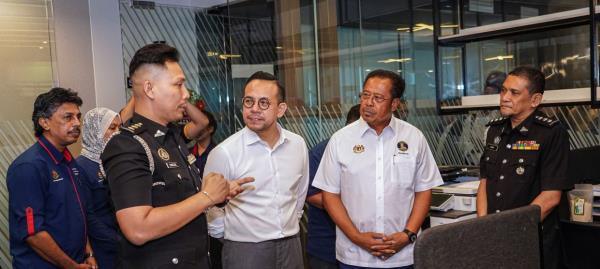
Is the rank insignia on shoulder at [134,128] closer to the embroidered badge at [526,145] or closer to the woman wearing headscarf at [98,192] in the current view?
the woman wearing headscarf at [98,192]

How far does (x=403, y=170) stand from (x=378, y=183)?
0.42 feet

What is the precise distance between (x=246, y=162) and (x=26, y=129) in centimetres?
245

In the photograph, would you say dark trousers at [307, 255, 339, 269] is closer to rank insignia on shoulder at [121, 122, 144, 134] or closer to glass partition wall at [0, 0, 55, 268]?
rank insignia on shoulder at [121, 122, 144, 134]

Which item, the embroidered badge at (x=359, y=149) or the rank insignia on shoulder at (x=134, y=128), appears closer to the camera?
the rank insignia on shoulder at (x=134, y=128)

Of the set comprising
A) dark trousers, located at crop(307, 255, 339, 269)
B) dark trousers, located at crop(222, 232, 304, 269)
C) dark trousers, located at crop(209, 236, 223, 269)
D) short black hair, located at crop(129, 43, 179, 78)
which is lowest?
dark trousers, located at crop(209, 236, 223, 269)

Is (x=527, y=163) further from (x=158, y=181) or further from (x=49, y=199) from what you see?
(x=49, y=199)

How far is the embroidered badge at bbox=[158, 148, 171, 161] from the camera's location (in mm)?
1646

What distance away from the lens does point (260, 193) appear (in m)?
2.21

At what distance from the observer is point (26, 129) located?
388cm

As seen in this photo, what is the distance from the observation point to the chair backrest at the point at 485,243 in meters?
1.28

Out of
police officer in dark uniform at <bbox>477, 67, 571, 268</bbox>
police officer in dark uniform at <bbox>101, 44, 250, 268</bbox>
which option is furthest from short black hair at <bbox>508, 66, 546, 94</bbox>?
police officer in dark uniform at <bbox>101, 44, 250, 268</bbox>

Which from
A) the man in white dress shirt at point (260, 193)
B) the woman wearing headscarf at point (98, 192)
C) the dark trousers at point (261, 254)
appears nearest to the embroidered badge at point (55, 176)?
the woman wearing headscarf at point (98, 192)

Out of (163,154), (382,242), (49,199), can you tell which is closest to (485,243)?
(382,242)

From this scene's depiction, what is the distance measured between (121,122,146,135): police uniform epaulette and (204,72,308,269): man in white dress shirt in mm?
611
